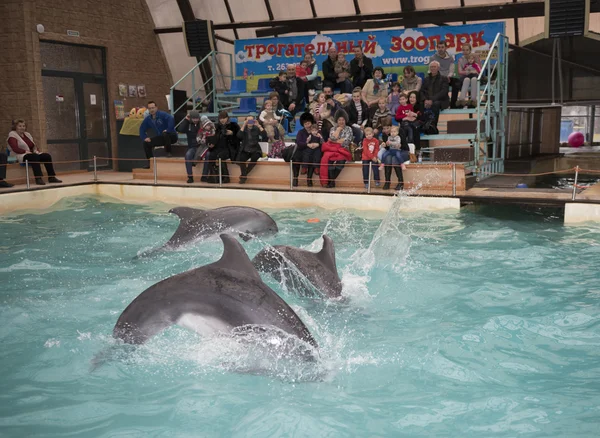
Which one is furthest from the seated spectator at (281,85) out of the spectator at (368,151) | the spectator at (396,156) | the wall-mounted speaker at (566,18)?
A: the wall-mounted speaker at (566,18)

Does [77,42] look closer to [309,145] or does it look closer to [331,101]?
[331,101]

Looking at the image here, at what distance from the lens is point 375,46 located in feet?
61.1

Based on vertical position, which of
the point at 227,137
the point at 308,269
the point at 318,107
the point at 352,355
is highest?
the point at 318,107

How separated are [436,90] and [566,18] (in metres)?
3.36

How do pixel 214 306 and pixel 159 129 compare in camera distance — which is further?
pixel 159 129

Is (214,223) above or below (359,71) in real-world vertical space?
below

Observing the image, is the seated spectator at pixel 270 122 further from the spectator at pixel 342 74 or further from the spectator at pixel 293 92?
the spectator at pixel 342 74

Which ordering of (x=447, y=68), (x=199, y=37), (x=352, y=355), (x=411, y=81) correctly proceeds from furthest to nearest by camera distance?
(x=199, y=37), (x=447, y=68), (x=411, y=81), (x=352, y=355)

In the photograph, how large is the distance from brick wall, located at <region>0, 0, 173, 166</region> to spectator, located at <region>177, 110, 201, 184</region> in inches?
202

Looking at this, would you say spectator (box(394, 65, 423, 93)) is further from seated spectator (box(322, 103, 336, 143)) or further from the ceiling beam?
the ceiling beam

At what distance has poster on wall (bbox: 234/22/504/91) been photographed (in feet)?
57.3

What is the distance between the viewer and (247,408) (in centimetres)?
438

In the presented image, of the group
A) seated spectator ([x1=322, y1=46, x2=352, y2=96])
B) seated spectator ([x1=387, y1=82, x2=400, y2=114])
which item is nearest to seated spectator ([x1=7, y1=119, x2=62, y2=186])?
seated spectator ([x1=322, y1=46, x2=352, y2=96])

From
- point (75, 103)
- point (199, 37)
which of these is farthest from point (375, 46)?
point (75, 103)
